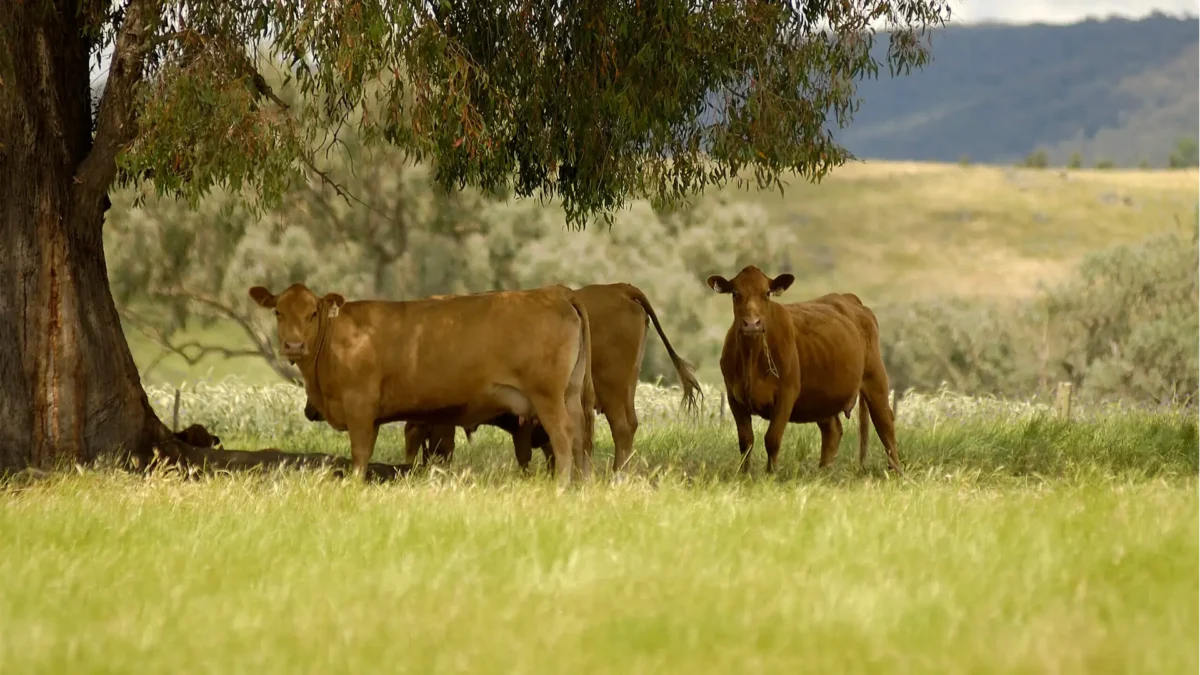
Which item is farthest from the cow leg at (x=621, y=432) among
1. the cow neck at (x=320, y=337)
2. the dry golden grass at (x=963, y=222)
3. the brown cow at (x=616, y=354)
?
the dry golden grass at (x=963, y=222)

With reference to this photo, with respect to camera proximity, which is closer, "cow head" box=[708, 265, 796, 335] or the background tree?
the background tree

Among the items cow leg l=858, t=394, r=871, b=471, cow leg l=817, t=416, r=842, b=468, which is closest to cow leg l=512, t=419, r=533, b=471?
cow leg l=817, t=416, r=842, b=468

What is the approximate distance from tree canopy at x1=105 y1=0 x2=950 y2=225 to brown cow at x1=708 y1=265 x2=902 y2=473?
1.07m

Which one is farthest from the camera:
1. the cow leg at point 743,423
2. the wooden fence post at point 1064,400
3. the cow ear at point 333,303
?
the wooden fence post at point 1064,400

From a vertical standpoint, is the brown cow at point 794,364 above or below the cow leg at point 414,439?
above

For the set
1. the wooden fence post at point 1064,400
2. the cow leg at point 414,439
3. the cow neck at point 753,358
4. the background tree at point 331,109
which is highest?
the background tree at point 331,109

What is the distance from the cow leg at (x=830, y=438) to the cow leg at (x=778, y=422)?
127cm

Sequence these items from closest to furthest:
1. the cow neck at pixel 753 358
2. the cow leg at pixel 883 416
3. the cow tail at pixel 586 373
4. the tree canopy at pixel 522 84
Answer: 1. the tree canopy at pixel 522 84
2. the cow tail at pixel 586 373
3. the cow neck at pixel 753 358
4. the cow leg at pixel 883 416

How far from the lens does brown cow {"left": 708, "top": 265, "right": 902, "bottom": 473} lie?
12375 millimetres

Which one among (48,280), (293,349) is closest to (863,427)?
(293,349)

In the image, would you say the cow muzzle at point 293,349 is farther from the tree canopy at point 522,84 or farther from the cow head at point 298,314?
the tree canopy at point 522,84

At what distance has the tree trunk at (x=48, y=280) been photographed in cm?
1173

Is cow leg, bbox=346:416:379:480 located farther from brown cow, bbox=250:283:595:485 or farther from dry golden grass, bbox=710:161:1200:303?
dry golden grass, bbox=710:161:1200:303

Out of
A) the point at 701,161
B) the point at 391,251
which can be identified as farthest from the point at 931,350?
the point at 701,161
